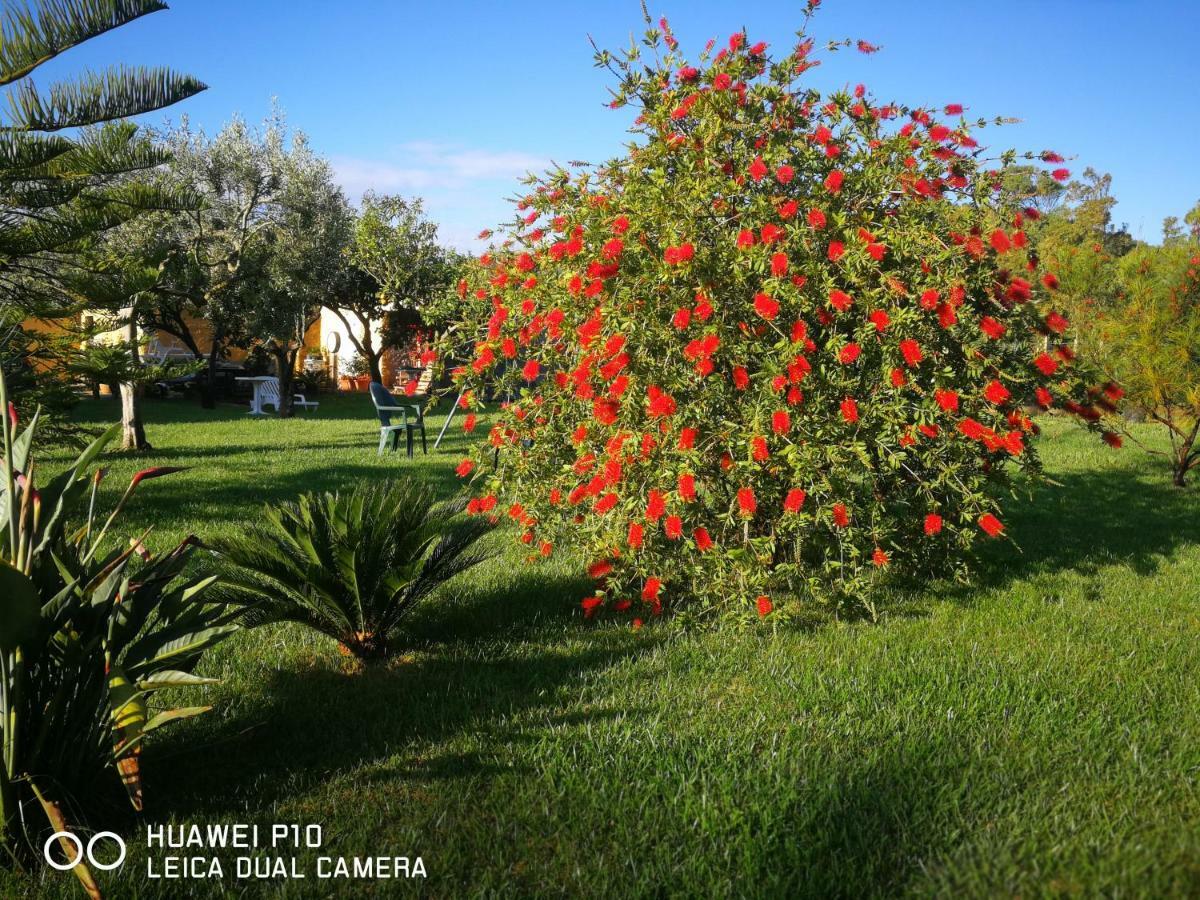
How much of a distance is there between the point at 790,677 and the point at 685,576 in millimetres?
1220

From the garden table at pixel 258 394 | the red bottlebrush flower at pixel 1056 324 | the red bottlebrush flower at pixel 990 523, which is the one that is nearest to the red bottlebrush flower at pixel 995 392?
the red bottlebrush flower at pixel 990 523

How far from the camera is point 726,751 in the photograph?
2.96m

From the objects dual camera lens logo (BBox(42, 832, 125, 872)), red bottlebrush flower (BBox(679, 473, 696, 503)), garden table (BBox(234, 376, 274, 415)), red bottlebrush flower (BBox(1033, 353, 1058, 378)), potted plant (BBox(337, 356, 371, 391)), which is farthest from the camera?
potted plant (BBox(337, 356, 371, 391))

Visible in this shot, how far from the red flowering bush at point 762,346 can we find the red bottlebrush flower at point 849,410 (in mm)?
19

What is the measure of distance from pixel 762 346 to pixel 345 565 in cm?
217

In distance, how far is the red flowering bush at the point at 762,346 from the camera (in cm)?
404

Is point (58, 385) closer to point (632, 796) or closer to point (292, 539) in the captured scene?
point (292, 539)

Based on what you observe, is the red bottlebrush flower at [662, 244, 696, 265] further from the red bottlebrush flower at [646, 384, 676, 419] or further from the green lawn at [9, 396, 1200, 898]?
the green lawn at [9, 396, 1200, 898]

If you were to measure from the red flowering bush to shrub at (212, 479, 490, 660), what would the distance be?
3.02ft

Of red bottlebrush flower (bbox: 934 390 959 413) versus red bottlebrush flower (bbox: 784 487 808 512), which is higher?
red bottlebrush flower (bbox: 934 390 959 413)

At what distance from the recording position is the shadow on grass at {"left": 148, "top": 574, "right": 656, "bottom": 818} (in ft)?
9.21

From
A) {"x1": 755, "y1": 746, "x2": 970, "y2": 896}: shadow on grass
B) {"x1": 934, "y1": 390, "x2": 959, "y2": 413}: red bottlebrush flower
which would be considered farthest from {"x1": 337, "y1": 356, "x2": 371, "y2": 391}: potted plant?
{"x1": 755, "y1": 746, "x2": 970, "y2": 896}: shadow on grass

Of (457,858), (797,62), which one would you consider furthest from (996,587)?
(457,858)

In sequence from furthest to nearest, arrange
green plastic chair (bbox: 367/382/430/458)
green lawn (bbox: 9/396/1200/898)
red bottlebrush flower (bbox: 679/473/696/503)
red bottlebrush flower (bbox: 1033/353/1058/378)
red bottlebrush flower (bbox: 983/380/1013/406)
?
green plastic chair (bbox: 367/382/430/458) < red bottlebrush flower (bbox: 1033/353/1058/378) < red bottlebrush flower (bbox: 983/380/1013/406) < red bottlebrush flower (bbox: 679/473/696/503) < green lawn (bbox: 9/396/1200/898)
